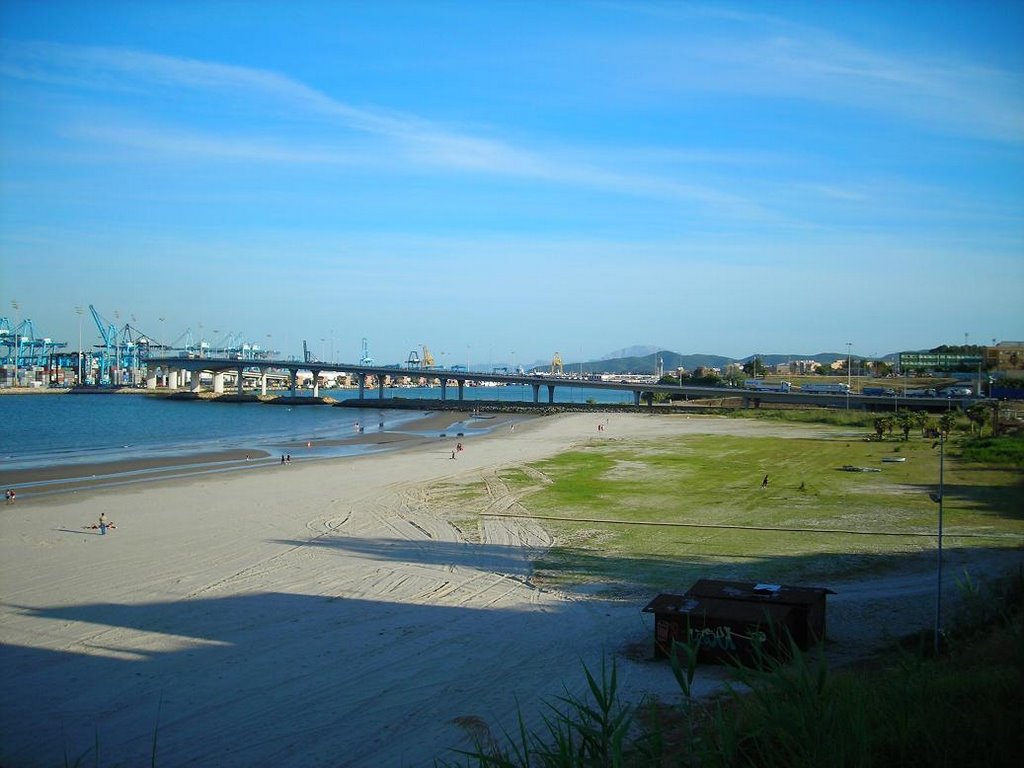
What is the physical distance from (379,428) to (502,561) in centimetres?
5591

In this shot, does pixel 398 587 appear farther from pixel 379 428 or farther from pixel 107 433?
pixel 379 428

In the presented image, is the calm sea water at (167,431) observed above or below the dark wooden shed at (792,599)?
below

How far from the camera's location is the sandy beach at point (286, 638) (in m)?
9.96

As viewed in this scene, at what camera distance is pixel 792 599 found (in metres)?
12.2

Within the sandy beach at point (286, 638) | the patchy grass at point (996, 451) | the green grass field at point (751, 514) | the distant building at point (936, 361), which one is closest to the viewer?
the sandy beach at point (286, 638)

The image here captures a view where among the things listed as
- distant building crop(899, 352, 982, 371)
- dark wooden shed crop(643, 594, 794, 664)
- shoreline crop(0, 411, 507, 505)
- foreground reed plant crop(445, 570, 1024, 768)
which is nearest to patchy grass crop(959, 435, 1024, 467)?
dark wooden shed crop(643, 594, 794, 664)

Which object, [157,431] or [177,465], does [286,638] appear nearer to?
[177,465]

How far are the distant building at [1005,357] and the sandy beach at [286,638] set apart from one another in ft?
252

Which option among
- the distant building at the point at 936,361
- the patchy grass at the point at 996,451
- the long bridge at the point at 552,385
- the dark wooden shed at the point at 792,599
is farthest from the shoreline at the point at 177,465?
the distant building at the point at 936,361

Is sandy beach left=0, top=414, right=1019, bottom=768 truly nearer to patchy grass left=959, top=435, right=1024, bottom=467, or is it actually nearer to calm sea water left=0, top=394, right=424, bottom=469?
patchy grass left=959, top=435, right=1024, bottom=467

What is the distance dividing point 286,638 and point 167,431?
5682cm

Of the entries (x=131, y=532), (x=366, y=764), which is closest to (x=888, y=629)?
(x=366, y=764)

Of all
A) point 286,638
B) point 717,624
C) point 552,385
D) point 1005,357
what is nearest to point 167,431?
point 286,638

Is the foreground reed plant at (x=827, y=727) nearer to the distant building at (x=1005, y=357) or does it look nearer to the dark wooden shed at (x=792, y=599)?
the dark wooden shed at (x=792, y=599)
